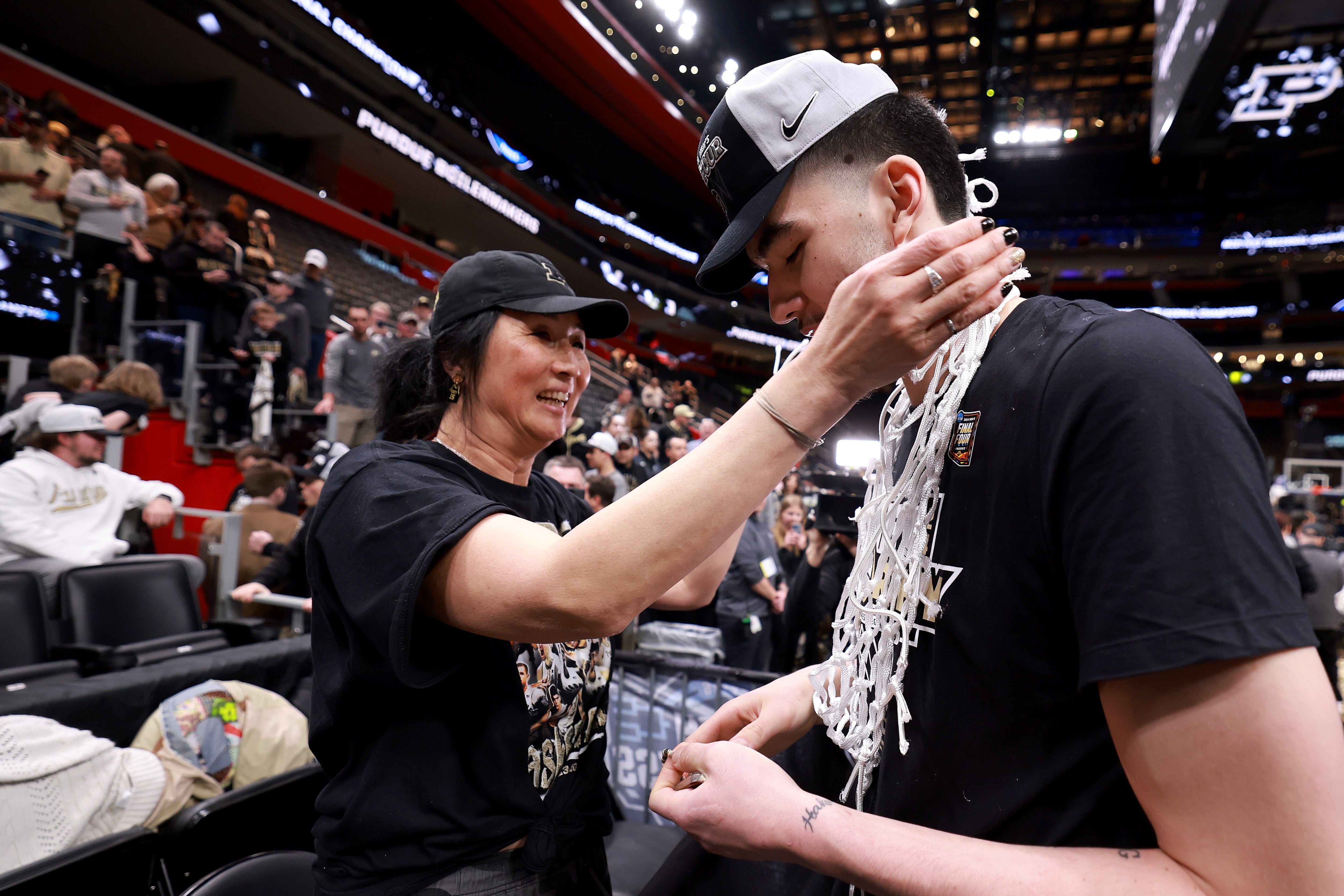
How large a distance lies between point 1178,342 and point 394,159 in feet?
53.4

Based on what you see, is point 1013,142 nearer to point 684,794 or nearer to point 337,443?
point 337,443

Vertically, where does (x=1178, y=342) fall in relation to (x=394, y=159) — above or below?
below

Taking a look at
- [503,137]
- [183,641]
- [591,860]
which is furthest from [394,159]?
[591,860]

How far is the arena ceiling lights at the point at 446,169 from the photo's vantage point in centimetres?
1236

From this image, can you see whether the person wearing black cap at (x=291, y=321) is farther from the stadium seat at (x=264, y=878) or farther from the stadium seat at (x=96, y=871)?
the stadium seat at (x=264, y=878)

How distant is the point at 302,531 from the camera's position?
178 inches

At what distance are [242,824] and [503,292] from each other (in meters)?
1.97

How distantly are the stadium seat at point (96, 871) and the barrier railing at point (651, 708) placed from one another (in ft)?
4.97

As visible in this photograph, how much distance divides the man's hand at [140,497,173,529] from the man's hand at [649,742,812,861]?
5.40m

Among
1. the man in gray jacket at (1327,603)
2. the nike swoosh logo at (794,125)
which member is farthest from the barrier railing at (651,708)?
the man in gray jacket at (1327,603)

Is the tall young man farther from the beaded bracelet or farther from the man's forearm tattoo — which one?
the beaded bracelet

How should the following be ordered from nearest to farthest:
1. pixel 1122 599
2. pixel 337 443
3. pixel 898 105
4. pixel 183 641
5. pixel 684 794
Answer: pixel 1122 599
pixel 684 794
pixel 898 105
pixel 183 641
pixel 337 443

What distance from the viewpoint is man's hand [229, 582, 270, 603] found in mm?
4281

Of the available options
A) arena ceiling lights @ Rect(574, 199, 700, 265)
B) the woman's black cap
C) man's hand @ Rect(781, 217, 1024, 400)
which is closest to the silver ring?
man's hand @ Rect(781, 217, 1024, 400)
